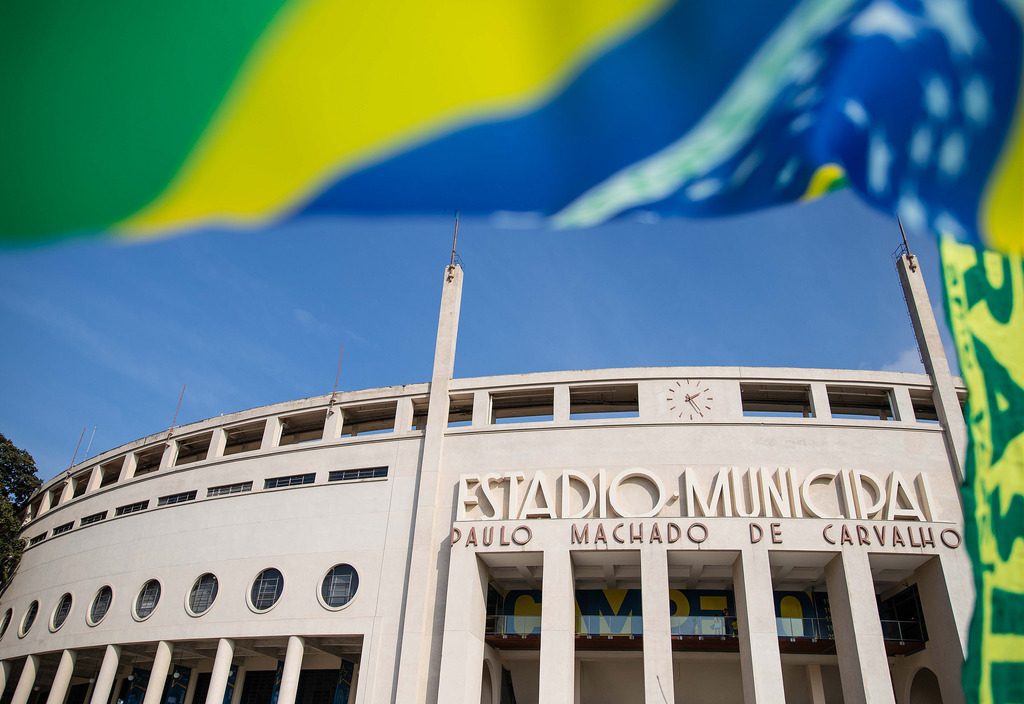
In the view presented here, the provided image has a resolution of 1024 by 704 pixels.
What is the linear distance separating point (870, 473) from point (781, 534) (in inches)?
207

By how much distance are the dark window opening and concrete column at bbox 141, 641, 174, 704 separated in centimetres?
1282

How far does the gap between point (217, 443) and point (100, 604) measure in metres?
9.92

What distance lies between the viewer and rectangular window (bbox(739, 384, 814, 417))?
31578 millimetres

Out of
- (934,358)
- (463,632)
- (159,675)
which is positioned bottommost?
(159,675)

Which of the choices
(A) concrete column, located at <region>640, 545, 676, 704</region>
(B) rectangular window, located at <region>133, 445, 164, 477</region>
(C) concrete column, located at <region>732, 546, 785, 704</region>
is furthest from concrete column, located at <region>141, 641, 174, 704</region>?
(C) concrete column, located at <region>732, 546, 785, 704</region>

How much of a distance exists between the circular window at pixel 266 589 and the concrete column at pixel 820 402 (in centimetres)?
2449

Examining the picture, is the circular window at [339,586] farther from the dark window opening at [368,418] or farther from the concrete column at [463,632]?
the dark window opening at [368,418]

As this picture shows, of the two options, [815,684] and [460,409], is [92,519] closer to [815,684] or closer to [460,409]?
[460,409]

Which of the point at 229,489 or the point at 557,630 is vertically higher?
the point at 229,489

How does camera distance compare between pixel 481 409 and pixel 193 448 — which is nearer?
pixel 481 409

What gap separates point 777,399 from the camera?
32.5 metres

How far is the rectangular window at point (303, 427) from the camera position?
36.5m

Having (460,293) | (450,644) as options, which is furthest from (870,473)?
(460,293)

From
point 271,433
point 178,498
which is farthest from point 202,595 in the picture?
point 271,433
